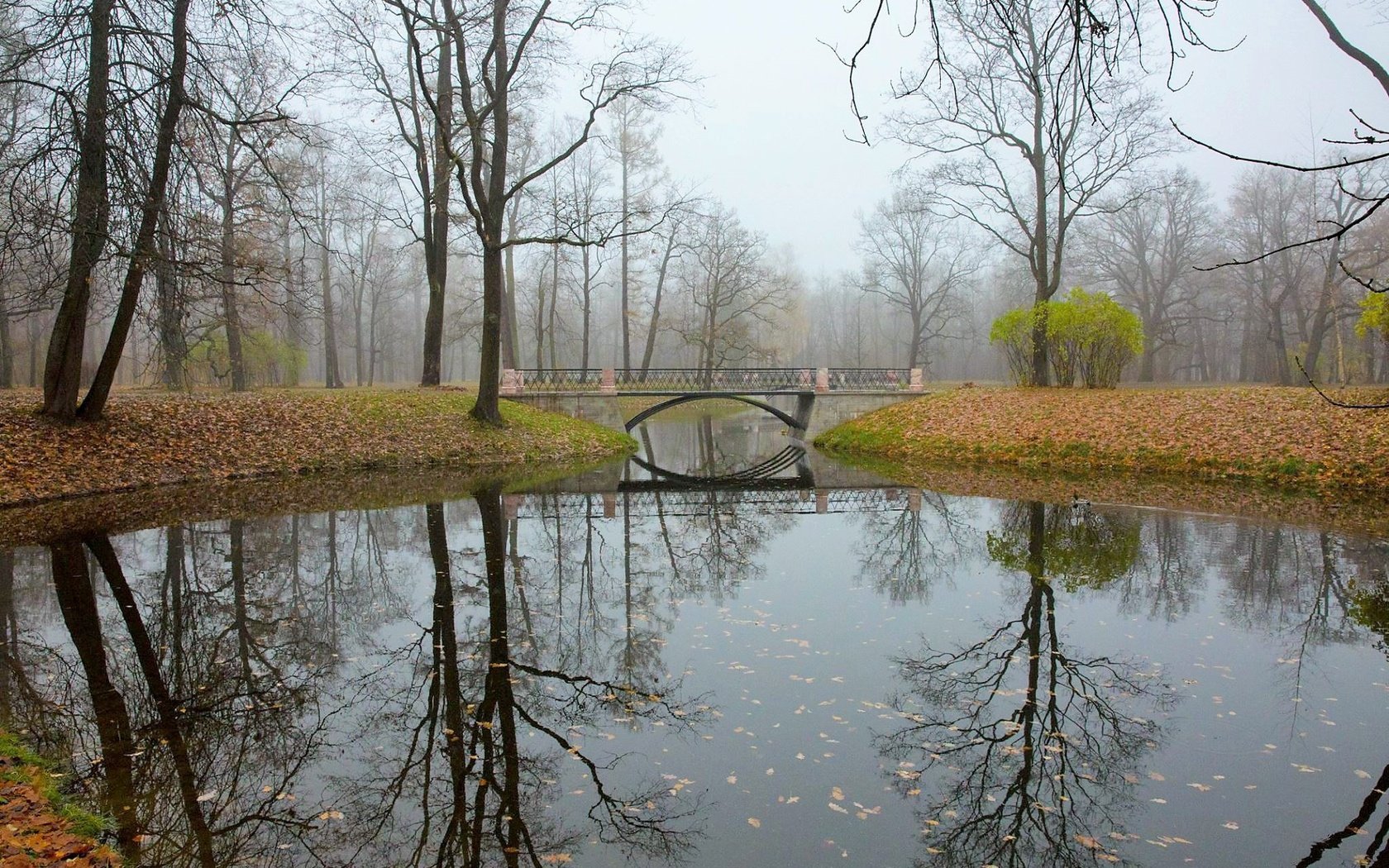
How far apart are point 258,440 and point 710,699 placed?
43.9 ft

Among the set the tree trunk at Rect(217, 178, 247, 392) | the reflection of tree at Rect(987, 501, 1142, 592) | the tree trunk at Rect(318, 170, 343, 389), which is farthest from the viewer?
the tree trunk at Rect(318, 170, 343, 389)

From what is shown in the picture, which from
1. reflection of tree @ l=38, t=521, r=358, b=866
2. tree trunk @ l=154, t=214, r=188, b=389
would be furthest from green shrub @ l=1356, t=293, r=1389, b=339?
tree trunk @ l=154, t=214, r=188, b=389

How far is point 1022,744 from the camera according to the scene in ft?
15.1

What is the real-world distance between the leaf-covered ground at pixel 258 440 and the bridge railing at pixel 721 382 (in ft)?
10.2

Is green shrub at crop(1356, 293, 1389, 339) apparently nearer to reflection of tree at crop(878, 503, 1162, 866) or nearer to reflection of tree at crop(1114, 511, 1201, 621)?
reflection of tree at crop(1114, 511, 1201, 621)

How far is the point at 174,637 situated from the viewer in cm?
629

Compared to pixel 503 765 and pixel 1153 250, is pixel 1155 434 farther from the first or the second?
pixel 1153 250

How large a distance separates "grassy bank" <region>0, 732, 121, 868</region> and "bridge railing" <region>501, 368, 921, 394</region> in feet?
68.9

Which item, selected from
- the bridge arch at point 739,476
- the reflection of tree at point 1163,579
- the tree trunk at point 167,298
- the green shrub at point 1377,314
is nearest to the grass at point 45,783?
the reflection of tree at point 1163,579

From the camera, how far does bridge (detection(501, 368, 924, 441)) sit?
24.9 metres

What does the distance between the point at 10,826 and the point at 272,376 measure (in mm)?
31867

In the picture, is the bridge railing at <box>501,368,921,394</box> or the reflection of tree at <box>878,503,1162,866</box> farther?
the bridge railing at <box>501,368,921,394</box>

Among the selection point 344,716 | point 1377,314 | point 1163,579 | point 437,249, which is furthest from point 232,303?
point 1377,314

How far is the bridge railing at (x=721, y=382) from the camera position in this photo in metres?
25.5
